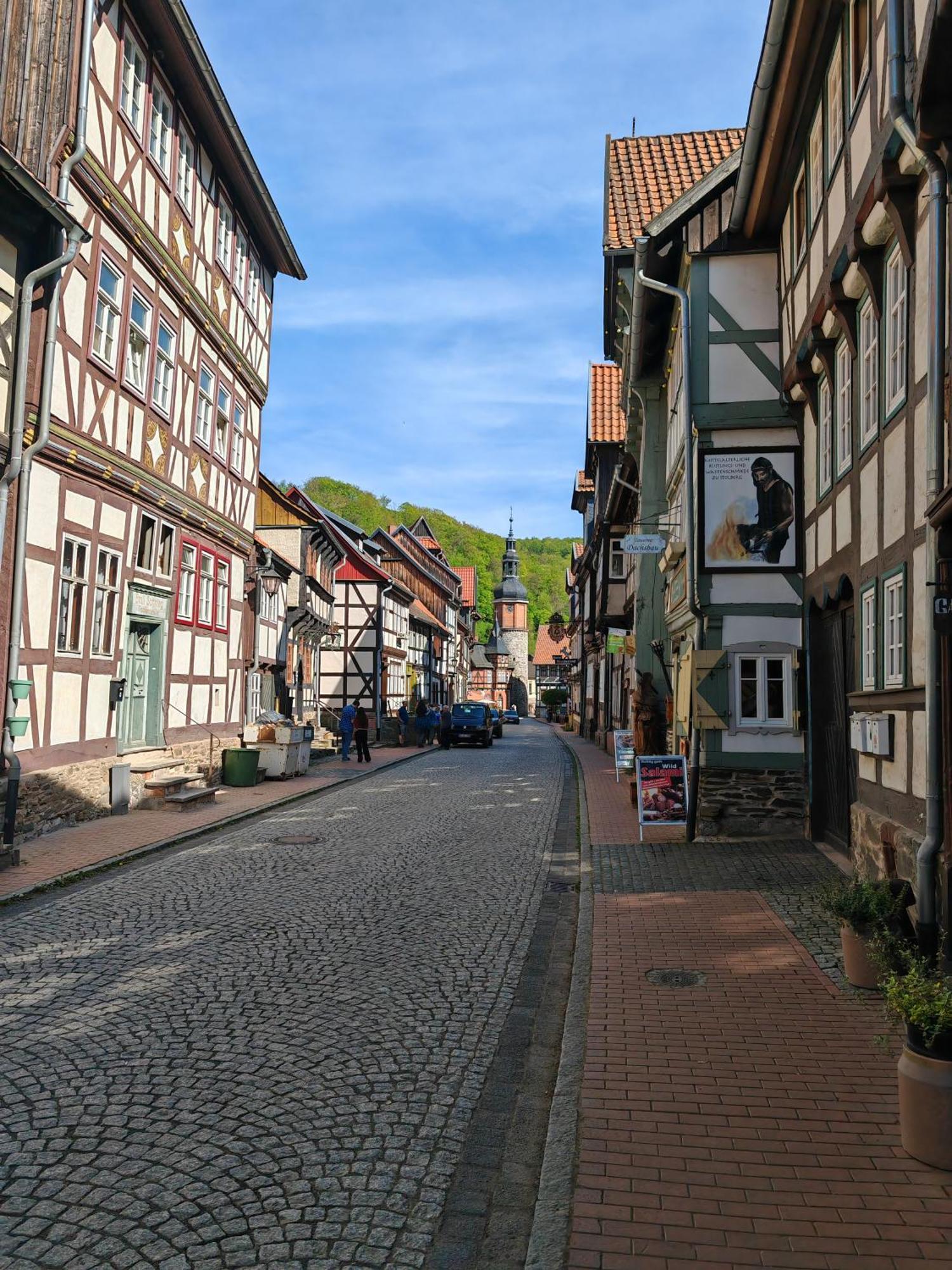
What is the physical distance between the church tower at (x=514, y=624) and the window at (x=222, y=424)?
90.0 m

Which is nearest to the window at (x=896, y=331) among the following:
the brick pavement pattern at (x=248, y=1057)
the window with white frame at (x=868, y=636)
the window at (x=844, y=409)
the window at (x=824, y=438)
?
the window at (x=844, y=409)

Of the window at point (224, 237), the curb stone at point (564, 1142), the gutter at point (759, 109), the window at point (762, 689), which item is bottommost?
the curb stone at point (564, 1142)

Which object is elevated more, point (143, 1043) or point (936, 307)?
point (936, 307)

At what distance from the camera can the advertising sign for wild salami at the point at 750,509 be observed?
12.4 meters

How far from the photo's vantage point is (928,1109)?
12.8 ft

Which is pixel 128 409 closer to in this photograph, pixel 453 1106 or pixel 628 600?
pixel 453 1106

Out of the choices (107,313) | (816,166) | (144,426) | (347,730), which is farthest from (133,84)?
(347,730)

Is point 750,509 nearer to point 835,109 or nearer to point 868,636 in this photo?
point 868,636

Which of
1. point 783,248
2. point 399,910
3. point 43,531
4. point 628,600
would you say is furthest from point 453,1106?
point 628,600

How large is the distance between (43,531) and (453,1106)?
9.63 meters

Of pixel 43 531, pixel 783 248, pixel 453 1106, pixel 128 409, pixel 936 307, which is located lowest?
pixel 453 1106

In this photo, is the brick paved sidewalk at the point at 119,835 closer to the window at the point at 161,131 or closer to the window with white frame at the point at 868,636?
the window with white frame at the point at 868,636

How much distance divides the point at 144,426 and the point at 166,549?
7.33 ft

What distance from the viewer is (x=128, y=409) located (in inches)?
571
